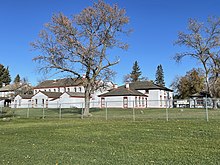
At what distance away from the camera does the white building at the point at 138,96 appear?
52312mm

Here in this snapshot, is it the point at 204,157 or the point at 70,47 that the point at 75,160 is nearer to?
the point at 204,157

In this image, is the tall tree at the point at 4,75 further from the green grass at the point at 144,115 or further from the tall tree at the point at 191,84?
the green grass at the point at 144,115

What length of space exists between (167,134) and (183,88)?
215 feet

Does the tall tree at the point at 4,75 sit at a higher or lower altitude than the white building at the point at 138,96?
higher

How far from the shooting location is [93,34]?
3141 centimetres

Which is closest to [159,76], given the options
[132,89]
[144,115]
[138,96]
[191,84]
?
[191,84]

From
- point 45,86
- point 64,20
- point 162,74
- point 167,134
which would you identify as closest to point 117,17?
point 64,20

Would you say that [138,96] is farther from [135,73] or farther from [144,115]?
[135,73]

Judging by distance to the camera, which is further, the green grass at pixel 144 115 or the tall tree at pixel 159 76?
the tall tree at pixel 159 76

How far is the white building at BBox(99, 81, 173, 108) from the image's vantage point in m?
52.3

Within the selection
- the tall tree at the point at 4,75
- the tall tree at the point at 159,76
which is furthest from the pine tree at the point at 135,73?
the tall tree at the point at 4,75

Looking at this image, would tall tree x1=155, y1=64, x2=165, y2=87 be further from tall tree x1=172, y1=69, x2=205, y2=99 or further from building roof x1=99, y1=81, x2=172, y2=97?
building roof x1=99, y1=81, x2=172, y2=97

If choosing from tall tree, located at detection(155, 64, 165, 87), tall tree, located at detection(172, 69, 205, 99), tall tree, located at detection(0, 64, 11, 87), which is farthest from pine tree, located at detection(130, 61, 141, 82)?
tall tree, located at detection(0, 64, 11, 87)

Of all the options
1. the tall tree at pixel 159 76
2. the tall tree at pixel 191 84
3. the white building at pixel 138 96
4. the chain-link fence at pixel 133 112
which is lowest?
the chain-link fence at pixel 133 112
